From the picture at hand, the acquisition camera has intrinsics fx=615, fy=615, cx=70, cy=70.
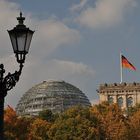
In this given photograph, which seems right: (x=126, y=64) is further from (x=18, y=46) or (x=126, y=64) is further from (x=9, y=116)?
(x=18, y=46)

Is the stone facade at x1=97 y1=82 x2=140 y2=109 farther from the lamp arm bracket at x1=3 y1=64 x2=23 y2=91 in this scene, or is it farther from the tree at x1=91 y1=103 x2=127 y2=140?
the lamp arm bracket at x1=3 y1=64 x2=23 y2=91

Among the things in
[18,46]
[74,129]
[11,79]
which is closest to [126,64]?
[74,129]

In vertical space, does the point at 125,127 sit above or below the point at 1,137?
above

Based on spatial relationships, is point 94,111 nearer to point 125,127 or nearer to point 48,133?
point 125,127

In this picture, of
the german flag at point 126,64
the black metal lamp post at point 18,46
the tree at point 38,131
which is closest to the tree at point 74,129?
the tree at point 38,131

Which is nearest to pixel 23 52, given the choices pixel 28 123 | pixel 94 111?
pixel 28 123

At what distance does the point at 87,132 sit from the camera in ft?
319

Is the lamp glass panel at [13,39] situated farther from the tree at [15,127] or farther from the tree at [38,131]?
the tree at [38,131]

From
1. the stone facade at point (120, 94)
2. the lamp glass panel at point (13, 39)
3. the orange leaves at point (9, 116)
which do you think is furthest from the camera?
the stone facade at point (120, 94)

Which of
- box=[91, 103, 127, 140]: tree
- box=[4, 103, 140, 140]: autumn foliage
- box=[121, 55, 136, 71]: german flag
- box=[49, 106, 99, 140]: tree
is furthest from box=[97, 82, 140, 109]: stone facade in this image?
box=[49, 106, 99, 140]: tree

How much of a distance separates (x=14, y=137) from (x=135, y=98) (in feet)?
266

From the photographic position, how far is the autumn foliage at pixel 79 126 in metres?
97.4

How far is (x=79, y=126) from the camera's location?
98125 millimetres

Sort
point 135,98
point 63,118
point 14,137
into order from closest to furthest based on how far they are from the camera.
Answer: point 14,137 → point 63,118 → point 135,98
